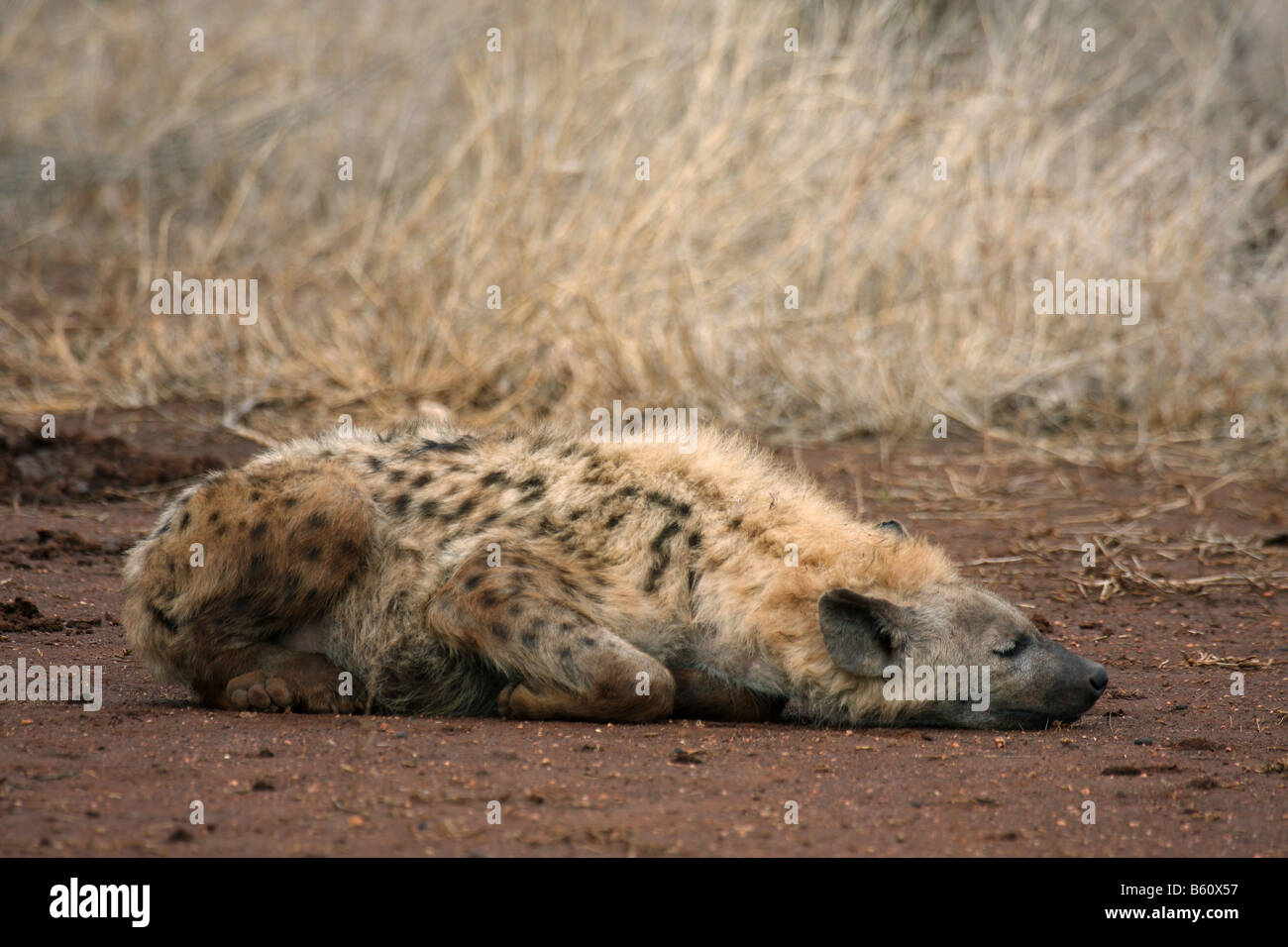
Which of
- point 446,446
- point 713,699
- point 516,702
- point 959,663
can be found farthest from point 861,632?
point 446,446

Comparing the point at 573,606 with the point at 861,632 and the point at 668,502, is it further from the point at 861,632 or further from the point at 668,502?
the point at 861,632

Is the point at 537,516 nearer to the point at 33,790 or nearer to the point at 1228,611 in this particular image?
the point at 33,790

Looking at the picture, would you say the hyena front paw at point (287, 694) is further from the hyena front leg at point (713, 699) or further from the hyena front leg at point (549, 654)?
the hyena front leg at point (713, 699)

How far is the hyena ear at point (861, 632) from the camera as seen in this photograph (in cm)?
376

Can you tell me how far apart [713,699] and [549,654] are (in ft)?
1.61

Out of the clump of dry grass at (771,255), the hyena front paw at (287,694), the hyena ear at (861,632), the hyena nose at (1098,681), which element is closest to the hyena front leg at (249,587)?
the hyena front paw at (287,694)

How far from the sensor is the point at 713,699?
3.93m

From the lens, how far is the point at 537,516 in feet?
13.5

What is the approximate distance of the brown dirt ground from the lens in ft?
9.06

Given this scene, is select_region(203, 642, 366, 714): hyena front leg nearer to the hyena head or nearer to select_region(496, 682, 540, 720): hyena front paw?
select_region(496, 682, 540, 720): hyena front paw

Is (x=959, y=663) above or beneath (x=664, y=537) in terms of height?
beneath

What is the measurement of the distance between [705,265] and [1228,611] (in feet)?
11.6

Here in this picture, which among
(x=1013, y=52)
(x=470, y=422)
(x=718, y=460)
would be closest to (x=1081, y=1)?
(x=1013, y=52)

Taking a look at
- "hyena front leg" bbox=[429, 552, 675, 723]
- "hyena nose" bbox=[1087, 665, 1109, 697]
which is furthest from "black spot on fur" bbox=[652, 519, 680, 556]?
"hyena nose" bbox=[1087, 665, 1109, 697]
